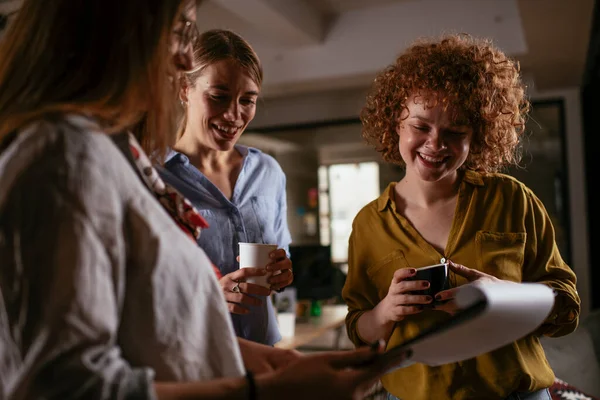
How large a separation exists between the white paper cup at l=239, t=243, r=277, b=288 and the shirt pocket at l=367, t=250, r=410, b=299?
0.28 m

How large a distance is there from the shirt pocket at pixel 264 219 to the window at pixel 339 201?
14.8ft

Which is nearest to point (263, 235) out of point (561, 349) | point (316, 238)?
point (561, 349)

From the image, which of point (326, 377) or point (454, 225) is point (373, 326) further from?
point (326, 377)

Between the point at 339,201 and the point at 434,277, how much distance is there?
16.8 feet

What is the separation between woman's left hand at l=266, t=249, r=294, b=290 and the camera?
4.60 ft

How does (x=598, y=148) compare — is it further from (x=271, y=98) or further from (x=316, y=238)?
(x=271, y=98)

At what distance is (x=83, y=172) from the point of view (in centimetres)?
63

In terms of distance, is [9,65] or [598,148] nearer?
[9,65]

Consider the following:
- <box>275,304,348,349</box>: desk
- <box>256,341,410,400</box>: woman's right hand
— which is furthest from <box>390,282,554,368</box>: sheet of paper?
<box>275,304,348,349</box>: desk

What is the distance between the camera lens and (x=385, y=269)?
1406 millimetres

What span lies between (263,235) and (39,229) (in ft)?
3.45

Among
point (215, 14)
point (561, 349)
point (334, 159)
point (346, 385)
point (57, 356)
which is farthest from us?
point (334, 159)

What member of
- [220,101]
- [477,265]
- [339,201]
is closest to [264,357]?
[477,265]

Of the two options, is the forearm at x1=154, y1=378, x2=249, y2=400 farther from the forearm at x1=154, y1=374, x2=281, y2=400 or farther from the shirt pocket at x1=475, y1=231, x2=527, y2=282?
the shirt pocket at x1=475, y1=231, x2=527, y2=282
